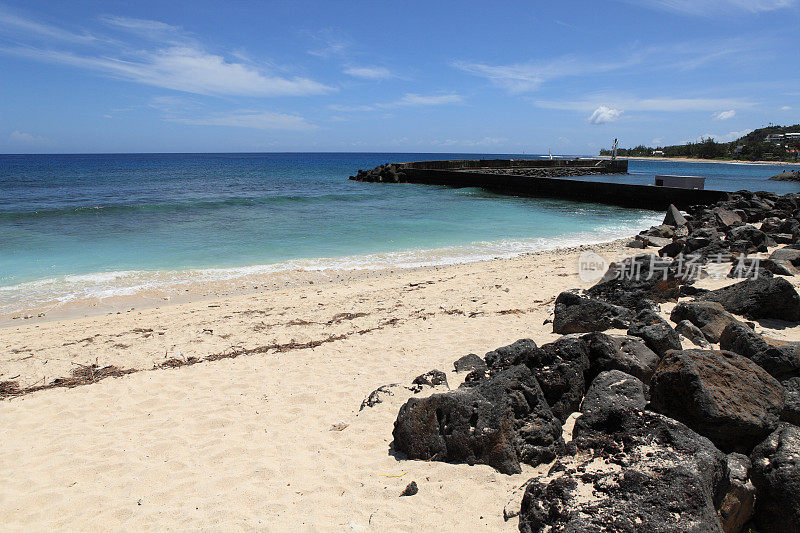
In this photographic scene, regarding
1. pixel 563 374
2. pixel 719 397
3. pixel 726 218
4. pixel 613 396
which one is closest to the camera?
pixel 719 397

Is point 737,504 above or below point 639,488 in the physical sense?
below

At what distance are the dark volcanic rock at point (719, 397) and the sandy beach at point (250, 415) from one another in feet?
3.00

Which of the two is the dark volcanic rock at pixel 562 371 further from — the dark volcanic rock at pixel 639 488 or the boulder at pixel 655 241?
the boulder at pixel 655 241

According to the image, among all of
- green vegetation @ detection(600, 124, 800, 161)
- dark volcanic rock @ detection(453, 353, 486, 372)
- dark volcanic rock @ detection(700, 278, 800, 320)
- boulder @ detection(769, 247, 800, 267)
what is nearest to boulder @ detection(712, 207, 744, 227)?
boulder @ detection(769, 247, 800, 267)

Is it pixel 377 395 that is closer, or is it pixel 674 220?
pixel 377 395

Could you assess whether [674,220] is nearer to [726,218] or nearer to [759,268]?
[726,218]

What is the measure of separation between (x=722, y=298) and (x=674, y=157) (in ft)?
376

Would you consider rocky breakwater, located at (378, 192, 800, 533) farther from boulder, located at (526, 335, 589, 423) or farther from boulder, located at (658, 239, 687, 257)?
boulder, located at (658, 239, 687, 257)

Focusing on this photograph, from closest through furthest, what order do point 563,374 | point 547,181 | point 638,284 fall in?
point 563,374 < point 638,284 < point 547,181

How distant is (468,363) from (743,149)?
3962 inches

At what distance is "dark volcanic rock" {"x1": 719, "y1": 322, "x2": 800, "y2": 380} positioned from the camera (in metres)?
3.57

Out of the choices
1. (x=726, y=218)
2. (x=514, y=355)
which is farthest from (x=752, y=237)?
(x=514, y=355)

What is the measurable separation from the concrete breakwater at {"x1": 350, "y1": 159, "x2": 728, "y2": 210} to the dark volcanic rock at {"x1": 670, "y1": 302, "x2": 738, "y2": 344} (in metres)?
19.4

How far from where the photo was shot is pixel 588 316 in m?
5.26
